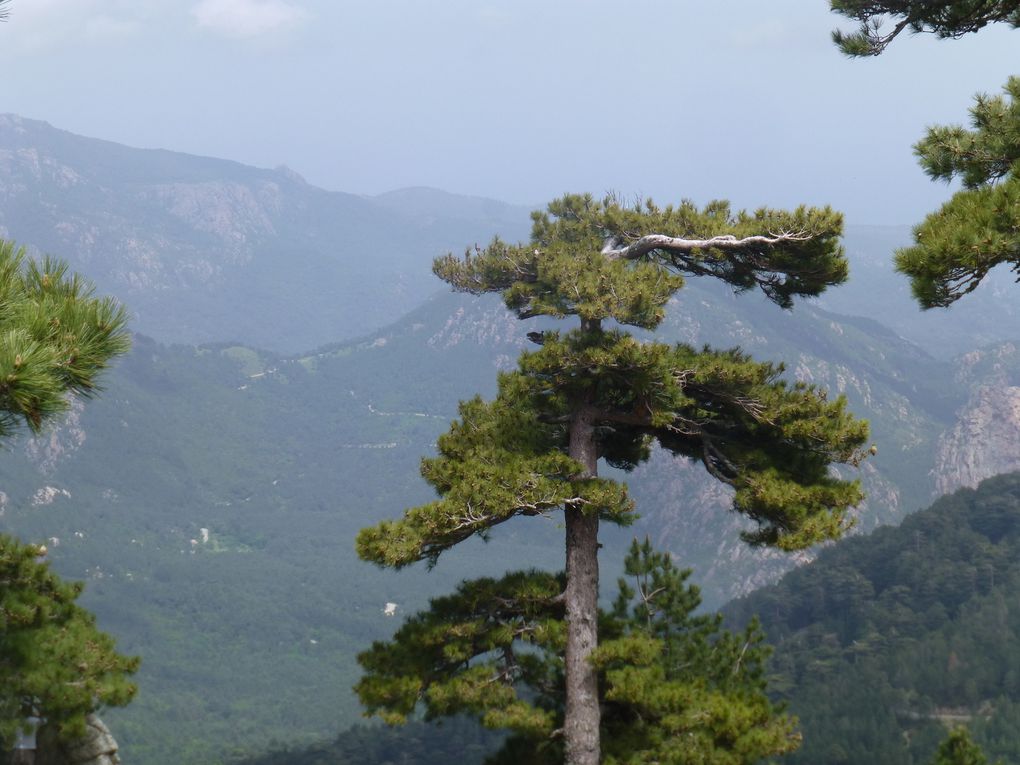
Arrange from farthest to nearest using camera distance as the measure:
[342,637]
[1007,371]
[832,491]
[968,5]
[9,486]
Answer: [1007,371] → [9,486] → [342,637] → [832,491] → [968,5]

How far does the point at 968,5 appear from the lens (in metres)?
11.0

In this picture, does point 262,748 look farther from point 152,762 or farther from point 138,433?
point 138,433

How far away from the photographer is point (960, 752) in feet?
52.7

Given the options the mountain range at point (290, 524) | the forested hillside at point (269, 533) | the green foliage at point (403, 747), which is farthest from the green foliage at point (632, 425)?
the mountain range at point (290, 524)

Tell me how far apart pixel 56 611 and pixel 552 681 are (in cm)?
595

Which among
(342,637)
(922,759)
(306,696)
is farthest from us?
(342,637)

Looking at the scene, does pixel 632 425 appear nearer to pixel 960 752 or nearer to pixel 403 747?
pixel 960 752

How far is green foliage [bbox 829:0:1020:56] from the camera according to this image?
1094cm

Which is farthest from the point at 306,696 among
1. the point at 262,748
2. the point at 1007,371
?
the point at 1007,371

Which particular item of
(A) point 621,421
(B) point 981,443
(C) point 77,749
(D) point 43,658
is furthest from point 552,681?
(B) point 981,443

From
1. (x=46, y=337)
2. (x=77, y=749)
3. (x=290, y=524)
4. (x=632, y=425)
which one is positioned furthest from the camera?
(x=290, y=524)

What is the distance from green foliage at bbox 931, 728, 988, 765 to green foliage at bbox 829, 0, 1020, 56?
10.3 m

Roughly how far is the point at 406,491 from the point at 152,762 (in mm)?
104172

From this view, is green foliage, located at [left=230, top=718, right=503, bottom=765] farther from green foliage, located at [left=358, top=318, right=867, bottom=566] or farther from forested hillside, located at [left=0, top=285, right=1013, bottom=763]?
green foliage, located at [left=358, top=318, right=867, bottom=566]
